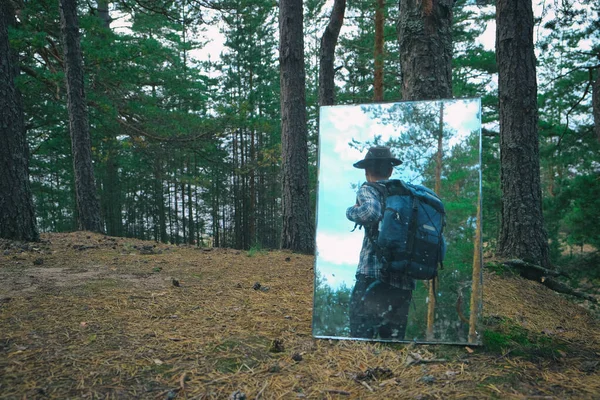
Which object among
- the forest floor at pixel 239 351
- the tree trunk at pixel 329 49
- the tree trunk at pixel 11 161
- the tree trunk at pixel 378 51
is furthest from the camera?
the tree trunk at pixel 378 51

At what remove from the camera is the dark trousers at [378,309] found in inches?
97.0

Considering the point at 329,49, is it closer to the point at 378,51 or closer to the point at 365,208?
the point at 378,51

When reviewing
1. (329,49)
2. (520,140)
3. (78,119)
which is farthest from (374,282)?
(78,119)

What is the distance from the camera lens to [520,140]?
5.48 metres

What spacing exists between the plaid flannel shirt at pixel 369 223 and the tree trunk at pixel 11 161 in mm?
5968

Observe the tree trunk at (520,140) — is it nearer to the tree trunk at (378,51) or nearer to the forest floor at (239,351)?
the forest floor at (239,351)

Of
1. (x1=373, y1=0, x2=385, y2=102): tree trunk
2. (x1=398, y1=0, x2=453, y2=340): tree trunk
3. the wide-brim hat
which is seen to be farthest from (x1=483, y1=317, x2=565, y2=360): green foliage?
(x1=373, y1=0, x2=385, y2=102): tree trunk

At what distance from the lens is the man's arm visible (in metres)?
2.51

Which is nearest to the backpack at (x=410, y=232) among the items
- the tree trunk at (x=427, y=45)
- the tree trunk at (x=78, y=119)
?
the tree trunk at (x=427, y=45)

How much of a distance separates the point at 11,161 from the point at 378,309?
627 cm

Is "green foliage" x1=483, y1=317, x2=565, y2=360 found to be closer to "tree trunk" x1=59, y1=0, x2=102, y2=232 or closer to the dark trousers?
the dark trousers

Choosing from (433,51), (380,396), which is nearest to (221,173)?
(433,51)

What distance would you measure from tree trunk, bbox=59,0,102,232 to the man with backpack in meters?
8.41

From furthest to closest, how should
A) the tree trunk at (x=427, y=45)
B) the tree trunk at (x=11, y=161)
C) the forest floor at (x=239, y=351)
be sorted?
the tree trunk at (x=11, y=161)
the tree trunk at (x=427, y=45)
the forest floor at (x=239, y=351)
